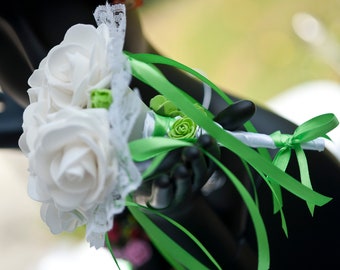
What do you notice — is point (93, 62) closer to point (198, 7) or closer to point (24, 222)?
point (24, 222)

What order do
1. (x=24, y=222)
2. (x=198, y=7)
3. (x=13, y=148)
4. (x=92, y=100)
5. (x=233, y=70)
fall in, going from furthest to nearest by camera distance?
(x=198, y=7) < (x=233, y=70) < (x=24, y=222) < (x=13, y=148) < (x=92, y=100)

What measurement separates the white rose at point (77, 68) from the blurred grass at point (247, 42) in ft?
2.53

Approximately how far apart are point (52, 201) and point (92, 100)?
0.10 metres

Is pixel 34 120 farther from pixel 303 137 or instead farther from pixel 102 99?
pixel 303 137

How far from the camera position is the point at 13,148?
0.78 m

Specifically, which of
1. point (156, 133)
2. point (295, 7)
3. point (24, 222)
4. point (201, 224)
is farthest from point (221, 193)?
point (295, 7)

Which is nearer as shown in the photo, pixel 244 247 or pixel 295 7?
pixel 244 247

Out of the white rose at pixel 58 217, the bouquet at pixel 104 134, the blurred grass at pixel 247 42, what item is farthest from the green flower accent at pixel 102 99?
the blurred grass at pixel 247 42

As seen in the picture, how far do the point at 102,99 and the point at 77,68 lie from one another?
0.04 meters

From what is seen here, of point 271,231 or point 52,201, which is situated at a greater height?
point 52,201

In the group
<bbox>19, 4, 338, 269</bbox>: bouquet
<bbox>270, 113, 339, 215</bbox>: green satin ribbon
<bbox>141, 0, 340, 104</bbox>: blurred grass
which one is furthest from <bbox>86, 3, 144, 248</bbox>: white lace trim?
<bbox>141, 0, 340, 104</bbox>: blurred grass

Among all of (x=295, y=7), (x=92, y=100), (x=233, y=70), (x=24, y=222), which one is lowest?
(x=24, y=222)

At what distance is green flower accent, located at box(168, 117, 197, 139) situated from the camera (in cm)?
46

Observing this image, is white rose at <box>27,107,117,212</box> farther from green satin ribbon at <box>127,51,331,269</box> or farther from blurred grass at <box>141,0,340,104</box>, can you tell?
blurred grass at <box>141,0,340,104</box>
